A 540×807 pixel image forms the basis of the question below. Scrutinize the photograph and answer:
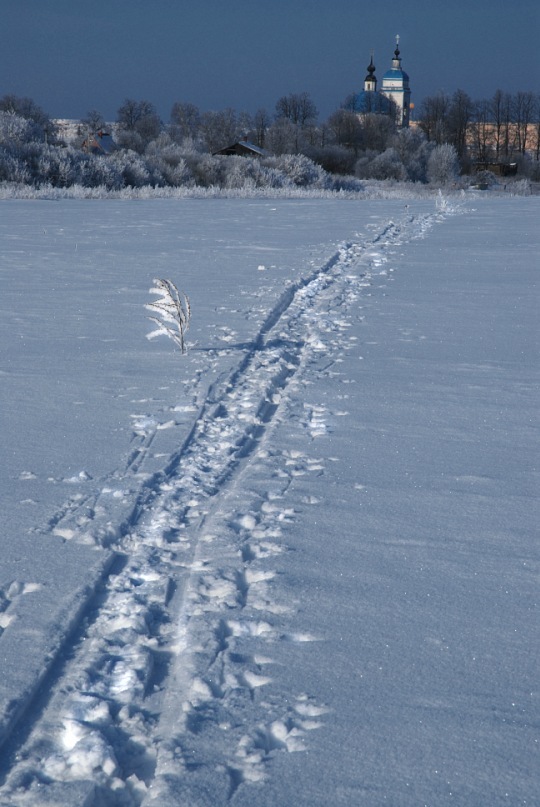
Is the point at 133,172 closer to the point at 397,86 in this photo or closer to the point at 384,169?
the point at 384,169

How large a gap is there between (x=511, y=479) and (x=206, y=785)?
2.31 metres

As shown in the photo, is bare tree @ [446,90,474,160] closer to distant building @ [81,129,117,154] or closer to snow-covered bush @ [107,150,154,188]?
distant building @ [81,129,117,154]

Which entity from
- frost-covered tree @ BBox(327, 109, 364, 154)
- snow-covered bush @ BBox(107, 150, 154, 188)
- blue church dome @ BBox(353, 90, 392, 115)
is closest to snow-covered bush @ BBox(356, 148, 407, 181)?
frost-covered tree @ BBox(327, 109, 364, 154)

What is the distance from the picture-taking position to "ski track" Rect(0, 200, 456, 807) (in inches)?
79.8

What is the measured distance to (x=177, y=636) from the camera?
2.56 m

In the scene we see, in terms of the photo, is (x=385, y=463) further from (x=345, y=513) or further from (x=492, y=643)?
(x=492, y=643)

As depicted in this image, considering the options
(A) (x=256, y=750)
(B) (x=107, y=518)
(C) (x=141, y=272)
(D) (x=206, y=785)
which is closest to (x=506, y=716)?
(A) (x=256, y=750)

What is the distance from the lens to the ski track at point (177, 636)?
79.8 inches

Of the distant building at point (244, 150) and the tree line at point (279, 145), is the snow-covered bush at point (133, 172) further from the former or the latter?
the distant building at point (244, 150)

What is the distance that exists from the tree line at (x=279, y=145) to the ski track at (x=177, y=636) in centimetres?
2340

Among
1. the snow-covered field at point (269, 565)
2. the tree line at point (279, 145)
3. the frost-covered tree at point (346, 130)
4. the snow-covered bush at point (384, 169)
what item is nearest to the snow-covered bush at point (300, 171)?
the tree line at point (279, 145)

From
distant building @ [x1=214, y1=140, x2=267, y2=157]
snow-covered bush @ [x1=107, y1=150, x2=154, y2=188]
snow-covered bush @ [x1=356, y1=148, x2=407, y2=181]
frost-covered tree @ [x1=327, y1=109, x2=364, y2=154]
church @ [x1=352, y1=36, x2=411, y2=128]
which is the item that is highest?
church @ [x1=352, y1=36, x2=411, y2=128]

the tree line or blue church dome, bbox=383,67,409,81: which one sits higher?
blue church dome, bbox=383,67,409,81

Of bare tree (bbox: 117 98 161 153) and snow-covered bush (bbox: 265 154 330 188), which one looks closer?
snow-covered bush (bbox: 265 154 330 188)
